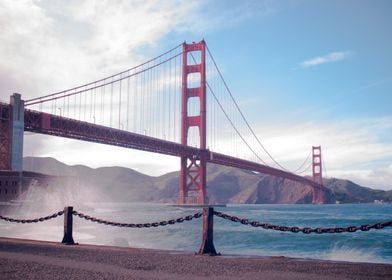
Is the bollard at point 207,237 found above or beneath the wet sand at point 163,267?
above

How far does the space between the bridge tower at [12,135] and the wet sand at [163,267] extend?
25.8 m

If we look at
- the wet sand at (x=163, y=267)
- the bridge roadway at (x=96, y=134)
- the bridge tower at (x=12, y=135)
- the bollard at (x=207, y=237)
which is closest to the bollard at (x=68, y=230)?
the wet sand at (x=163, y=267)

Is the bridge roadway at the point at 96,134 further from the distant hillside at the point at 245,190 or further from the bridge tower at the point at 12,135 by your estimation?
the distant hillside at the point at 245,190

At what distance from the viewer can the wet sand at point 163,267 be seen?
5066 mm

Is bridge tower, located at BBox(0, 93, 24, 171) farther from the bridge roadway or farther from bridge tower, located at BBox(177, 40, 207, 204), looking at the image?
bridge tower, located at BBox(177, 40, 207, 204)

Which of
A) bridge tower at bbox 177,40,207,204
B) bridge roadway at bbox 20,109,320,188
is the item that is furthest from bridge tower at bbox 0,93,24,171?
bridge tower at bbox 177,40,207,204

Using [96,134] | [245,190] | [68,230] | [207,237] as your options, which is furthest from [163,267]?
[245,190]

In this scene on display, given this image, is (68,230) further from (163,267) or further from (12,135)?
(12,135)

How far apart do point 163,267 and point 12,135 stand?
1113 inches

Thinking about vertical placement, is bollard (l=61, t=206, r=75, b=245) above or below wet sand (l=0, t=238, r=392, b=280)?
above

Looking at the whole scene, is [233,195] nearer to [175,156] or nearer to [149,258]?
[175,156]

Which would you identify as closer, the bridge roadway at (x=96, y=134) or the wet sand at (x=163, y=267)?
the wet sand at (x=163, y=267)

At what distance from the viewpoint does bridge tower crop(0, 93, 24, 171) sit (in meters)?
30.9

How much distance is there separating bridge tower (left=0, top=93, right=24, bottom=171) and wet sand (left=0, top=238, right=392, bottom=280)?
25.8 metres
